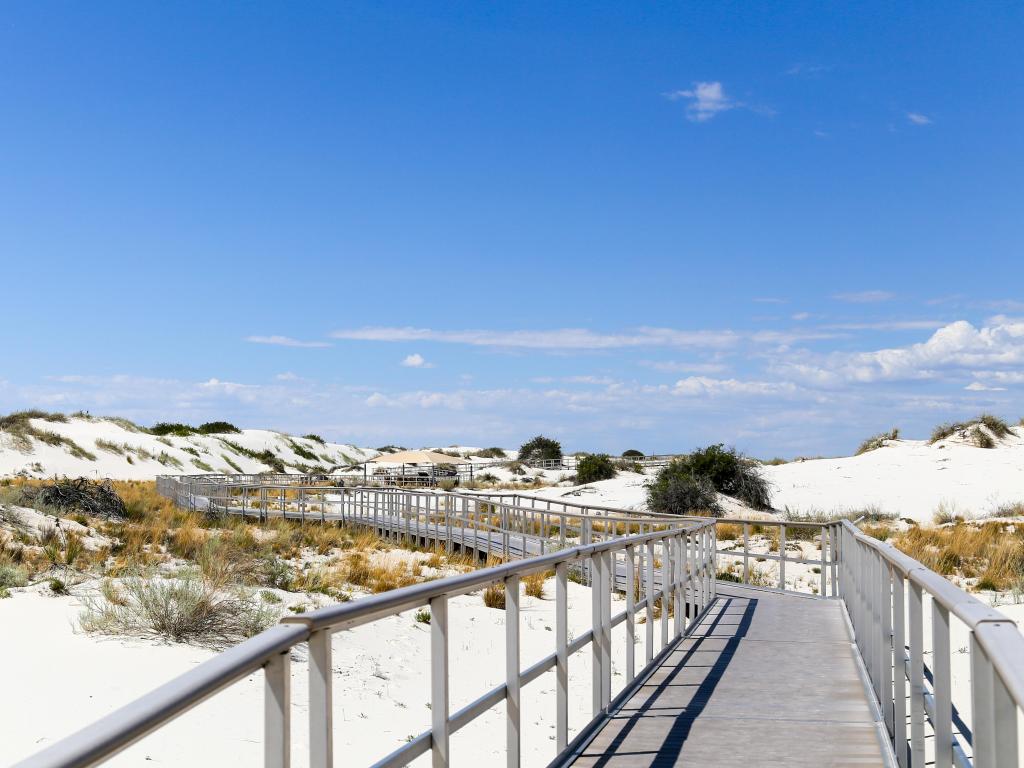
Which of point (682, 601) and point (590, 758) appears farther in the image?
point (682, 601)

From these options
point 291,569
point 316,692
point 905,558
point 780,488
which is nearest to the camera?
point 316,692

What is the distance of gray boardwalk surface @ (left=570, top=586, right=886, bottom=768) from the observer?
6691 mm

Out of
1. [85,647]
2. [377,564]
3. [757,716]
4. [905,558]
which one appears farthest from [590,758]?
[377,564]

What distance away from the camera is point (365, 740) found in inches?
398

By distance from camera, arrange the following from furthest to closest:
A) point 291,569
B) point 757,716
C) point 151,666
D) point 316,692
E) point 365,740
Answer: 1. point 291,569
2. point 151,666
3. point 365,740
4. point 757,716
5. point 316,692

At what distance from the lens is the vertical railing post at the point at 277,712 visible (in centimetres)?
312

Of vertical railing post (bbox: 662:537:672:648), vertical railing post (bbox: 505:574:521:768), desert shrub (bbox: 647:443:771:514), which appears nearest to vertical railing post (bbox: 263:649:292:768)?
vertical railing post (bbox: 505:574:521:768)

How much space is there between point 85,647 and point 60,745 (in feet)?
35.7

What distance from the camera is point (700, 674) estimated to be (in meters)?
9.57

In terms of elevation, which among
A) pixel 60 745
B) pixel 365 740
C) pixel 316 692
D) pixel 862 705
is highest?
pixel 60 745

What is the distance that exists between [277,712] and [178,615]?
10289 millimetres

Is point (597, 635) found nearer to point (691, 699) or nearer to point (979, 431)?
point (691, 699)

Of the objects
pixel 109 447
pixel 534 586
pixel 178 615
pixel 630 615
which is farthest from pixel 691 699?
pixel 109 447

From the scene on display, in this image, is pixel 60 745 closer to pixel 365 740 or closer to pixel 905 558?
pixel 905 558
